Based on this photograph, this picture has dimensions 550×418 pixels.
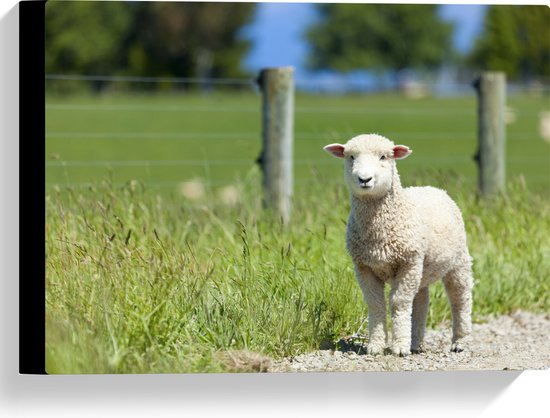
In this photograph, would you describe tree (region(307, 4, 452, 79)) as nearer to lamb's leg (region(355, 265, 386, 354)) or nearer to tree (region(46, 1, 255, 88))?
tree (region(46, 1, 255, 88))

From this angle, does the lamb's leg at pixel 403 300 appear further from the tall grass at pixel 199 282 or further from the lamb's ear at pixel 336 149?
the lamb's ear at pixel 336 149

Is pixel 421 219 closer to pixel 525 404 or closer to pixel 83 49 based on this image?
pixel 525 404

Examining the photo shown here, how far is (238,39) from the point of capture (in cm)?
4494

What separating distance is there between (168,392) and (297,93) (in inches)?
1159

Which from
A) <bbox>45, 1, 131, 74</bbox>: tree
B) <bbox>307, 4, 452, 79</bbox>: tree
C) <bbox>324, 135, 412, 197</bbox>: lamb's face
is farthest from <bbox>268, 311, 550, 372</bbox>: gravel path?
<bbox>307, 4, 452, 79</bbox>: tree

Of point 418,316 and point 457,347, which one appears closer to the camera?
point 418,316

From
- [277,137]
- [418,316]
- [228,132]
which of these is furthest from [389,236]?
[228,132]

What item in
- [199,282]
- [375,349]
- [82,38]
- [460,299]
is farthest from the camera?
[82,38]

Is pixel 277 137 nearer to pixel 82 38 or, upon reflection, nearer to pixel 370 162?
pixel 370 162

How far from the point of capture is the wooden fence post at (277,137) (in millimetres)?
5406

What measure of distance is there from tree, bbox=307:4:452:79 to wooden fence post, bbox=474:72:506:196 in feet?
129

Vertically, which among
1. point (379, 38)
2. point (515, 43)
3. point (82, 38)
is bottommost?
point (82, 38)

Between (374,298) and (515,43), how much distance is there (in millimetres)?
33744

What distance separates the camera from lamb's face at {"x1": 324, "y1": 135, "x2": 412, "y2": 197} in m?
3.59
